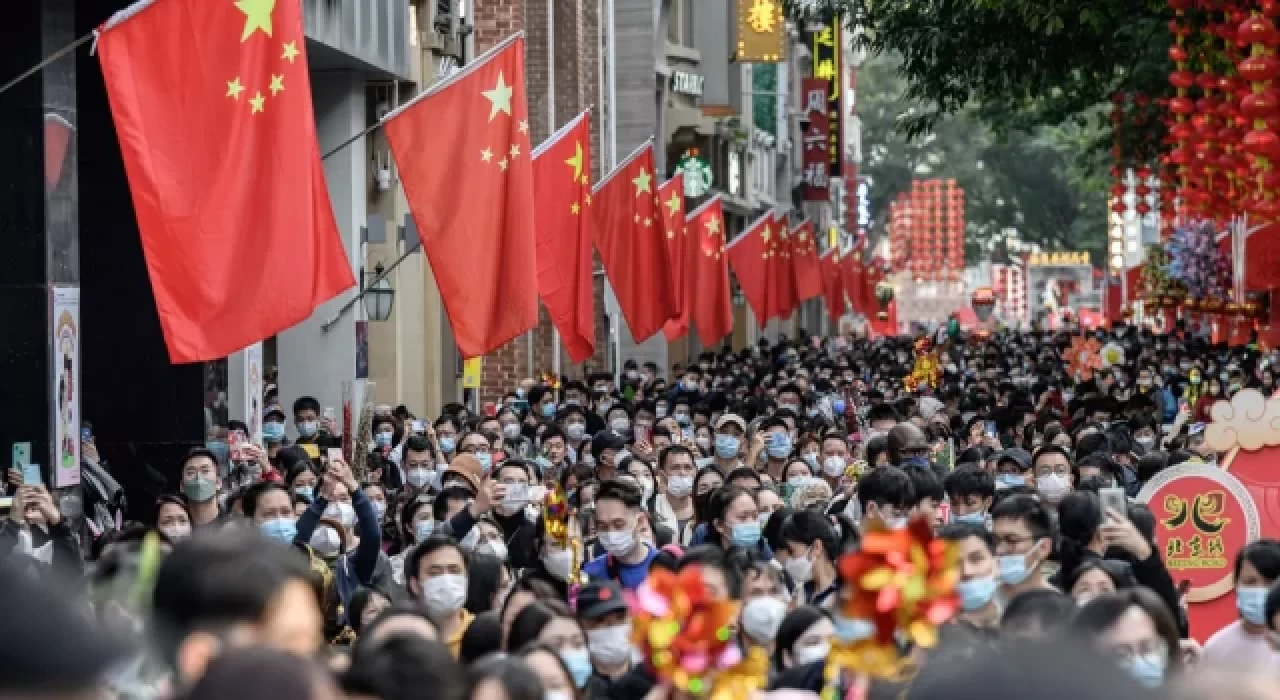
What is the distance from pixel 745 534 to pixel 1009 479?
10.7ft

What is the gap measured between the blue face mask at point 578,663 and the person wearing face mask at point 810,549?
7.51ft

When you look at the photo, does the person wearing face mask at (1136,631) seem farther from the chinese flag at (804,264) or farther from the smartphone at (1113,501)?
the chinese flag at (804,264)

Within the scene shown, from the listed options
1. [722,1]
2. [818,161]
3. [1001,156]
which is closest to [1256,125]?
[722,1]

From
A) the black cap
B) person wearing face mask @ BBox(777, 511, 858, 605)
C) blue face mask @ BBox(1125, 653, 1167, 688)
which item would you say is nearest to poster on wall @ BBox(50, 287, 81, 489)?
person wearing face mask @ BBox(777, 511, 858, 605)

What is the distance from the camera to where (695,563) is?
842cm

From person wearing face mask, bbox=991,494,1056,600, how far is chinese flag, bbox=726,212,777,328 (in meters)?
24.7

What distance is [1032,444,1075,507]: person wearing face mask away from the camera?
13078mm

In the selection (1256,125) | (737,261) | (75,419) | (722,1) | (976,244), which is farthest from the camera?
(976,244)

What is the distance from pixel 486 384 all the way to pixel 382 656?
26.6 meters

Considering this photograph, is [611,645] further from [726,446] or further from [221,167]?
[726,446]

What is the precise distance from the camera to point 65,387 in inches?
604

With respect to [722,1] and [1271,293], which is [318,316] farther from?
[722,1]

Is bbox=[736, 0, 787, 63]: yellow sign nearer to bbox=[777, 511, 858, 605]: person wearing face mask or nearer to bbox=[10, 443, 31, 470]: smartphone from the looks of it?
bbox=[10, 443, 31, 470]: smartphone

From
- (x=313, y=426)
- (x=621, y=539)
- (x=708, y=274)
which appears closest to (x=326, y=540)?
(x=621, y=539)
